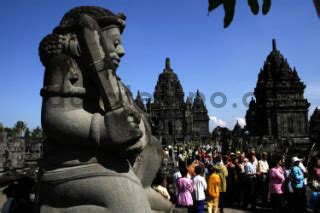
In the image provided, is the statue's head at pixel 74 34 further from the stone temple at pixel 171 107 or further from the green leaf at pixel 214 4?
the stone temple at pixel 171 107

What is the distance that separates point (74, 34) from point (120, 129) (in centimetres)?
80

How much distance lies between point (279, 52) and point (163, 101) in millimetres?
20469

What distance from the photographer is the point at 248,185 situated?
29.1ft

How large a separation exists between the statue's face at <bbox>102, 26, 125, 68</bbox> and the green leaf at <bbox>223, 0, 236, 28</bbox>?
1.31m

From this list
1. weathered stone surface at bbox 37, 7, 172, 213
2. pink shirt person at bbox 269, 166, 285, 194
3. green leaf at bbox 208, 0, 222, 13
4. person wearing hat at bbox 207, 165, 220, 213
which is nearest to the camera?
green leaf at bbox 208, 0, 222, 13

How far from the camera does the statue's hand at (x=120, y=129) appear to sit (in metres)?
2.41

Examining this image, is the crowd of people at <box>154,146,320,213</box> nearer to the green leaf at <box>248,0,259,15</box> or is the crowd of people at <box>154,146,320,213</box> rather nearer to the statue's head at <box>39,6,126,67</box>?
the statue's head at <box>39,6,126,67</box>

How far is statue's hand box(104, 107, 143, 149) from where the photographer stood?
7.91 ft

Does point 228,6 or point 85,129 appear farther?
point 85,129

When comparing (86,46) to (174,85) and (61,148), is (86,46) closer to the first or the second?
Answer: (61,148)

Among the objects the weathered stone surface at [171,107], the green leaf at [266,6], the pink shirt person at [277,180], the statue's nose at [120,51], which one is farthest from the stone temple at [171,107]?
the green leaf at [266,6]

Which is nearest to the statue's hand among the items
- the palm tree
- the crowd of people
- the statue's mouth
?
the statue's mouth

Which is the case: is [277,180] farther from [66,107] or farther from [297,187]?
[66,107]

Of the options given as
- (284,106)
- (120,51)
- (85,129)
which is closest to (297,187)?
(120,51)
